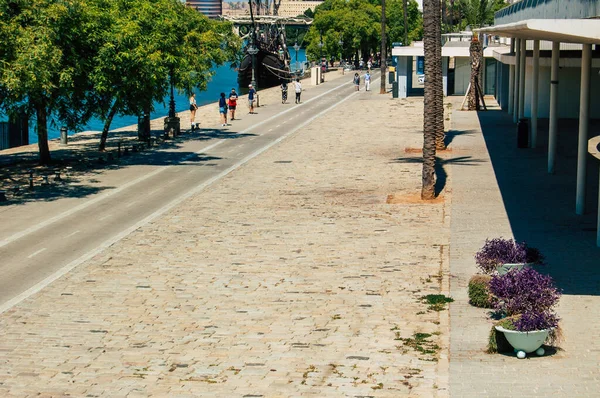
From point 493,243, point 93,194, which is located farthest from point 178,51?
point 493,243

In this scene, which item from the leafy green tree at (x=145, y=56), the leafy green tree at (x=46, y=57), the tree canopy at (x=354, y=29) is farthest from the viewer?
the tree canopy at (x=354, y=29)

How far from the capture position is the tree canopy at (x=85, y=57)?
92.9ft

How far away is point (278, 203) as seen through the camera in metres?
26.0

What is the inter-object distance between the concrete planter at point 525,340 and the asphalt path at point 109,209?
28.1 ft

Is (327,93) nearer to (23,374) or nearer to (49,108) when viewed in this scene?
(49,108)

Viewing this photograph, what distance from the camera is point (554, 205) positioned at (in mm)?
24344

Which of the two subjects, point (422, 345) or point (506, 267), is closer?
point (422, 345)

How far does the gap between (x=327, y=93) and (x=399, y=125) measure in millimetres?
28078

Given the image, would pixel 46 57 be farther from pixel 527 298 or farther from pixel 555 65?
pixel 527 298

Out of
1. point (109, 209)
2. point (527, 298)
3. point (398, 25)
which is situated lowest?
point (109, 209)

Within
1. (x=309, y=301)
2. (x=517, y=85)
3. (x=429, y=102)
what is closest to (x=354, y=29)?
(x=517, y=85)

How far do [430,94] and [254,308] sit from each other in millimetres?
13120

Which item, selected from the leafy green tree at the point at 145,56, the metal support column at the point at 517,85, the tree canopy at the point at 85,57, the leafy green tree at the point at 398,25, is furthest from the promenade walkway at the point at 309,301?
the leafy green tree at the point at 398,25

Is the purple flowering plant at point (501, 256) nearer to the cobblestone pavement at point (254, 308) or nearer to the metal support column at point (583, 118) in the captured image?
the cobblestone pavement at point (254, 308)
